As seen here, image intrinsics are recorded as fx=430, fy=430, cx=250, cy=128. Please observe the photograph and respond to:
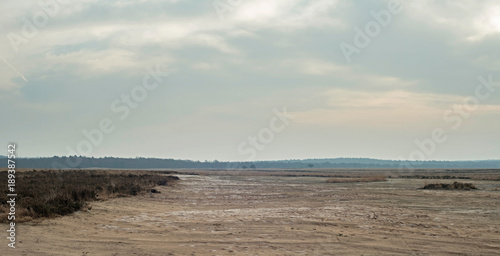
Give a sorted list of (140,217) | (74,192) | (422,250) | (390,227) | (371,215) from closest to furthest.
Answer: (422,250), (390,227), (140,217), (371,215), (74,192)

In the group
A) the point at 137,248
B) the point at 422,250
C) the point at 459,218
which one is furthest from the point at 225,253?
the point at 459,218

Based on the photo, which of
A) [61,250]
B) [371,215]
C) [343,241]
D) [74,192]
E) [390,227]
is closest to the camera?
[61,250]

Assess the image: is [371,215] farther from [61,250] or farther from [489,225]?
[61,250]

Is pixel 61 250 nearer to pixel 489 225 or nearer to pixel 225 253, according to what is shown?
pixel 225 253

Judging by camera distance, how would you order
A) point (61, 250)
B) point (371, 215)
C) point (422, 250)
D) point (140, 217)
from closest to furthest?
1. point (61, 250)
2. point (422, 250)
3. point (140, 217)
4. point (371, 215)

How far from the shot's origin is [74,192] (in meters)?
20.4

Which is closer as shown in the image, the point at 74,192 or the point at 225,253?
the point at 225,253

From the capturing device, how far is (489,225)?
627 inches

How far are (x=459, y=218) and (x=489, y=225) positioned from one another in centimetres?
215

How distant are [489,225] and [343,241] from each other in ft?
22.7

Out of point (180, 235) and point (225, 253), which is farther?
point (180, 235)

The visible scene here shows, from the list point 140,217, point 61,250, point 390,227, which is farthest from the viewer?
point 140,217

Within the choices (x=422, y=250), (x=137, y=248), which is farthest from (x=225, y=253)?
(x=422, y=250)

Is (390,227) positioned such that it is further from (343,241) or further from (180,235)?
(180,235)
